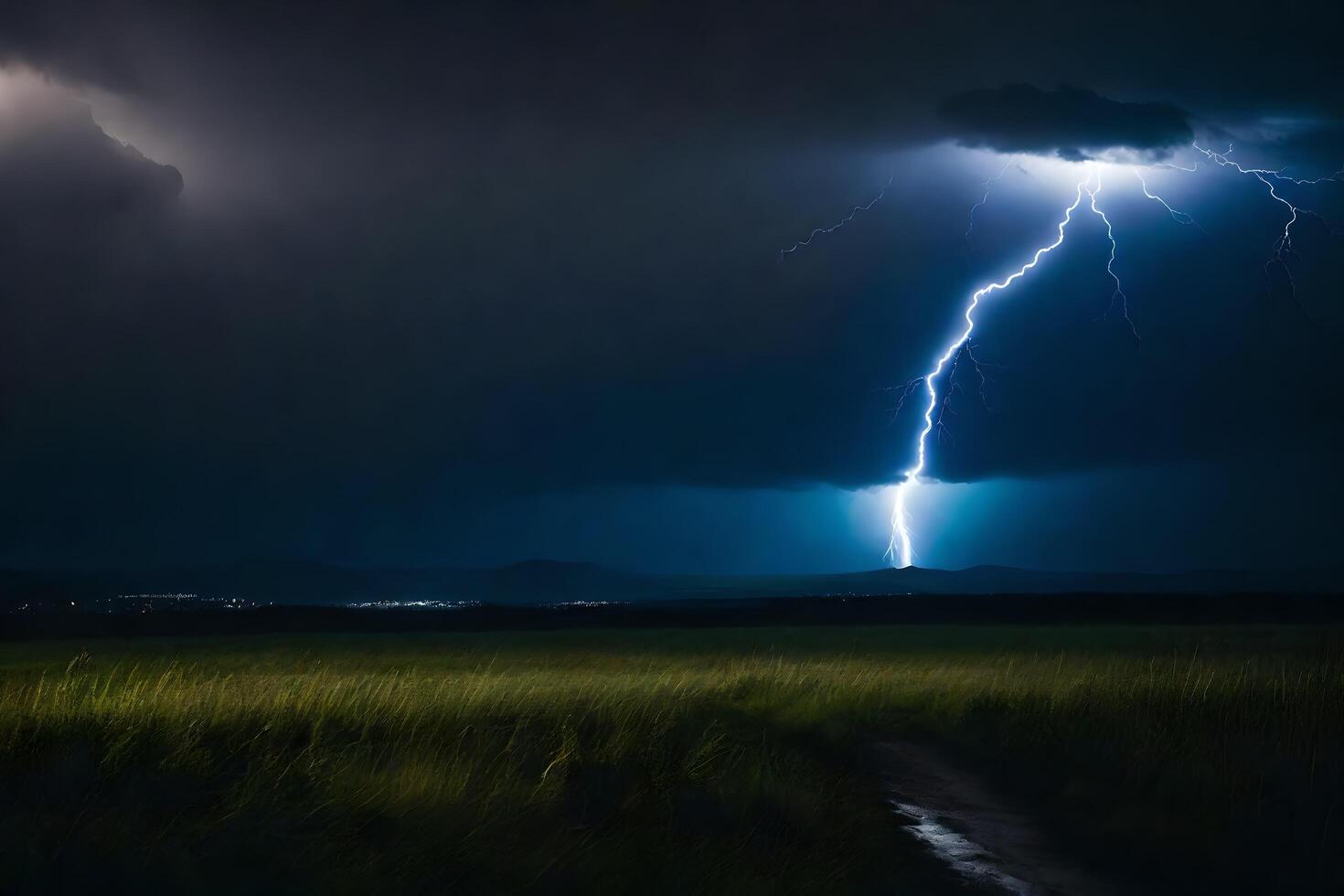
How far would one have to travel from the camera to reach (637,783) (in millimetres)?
10906

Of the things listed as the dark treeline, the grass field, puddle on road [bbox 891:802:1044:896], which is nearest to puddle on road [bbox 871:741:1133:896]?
puddle on road [bbox 891:802:1044:896]

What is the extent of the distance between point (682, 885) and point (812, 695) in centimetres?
1228

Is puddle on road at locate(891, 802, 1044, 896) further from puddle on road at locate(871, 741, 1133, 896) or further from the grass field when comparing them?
the grass field

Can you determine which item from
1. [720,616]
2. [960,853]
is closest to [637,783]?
[960,853]

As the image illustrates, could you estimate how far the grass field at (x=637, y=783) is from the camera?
8.09m

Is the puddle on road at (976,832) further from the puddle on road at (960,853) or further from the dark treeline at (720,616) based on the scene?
the dark treeline at (720,616)

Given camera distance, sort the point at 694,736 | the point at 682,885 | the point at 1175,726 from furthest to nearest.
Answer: the point at 1175,726, the point at 694,736, the point at 682,885

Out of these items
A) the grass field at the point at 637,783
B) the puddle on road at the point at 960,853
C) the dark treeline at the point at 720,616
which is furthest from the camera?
the dark treeline at the point at 720,616

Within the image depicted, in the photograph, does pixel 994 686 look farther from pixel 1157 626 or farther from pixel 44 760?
pixel 1157 626

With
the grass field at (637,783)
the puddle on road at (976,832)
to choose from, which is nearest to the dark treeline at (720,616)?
the grass field at (637,783)

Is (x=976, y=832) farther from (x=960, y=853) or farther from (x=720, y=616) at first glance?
(x=720, y=616)

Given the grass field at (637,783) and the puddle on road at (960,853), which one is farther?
the puddle on road at (960,853)

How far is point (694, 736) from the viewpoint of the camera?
45.2ft

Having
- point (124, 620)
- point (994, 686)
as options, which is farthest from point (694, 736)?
point (124, 620)
